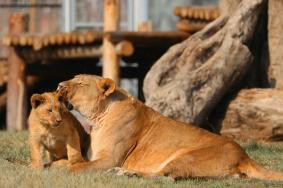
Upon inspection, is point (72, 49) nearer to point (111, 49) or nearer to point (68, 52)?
point (68, 52)

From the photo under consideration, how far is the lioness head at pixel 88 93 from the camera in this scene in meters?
8.58

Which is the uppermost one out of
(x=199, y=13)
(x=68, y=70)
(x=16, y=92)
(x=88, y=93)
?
(x=199, y=13)

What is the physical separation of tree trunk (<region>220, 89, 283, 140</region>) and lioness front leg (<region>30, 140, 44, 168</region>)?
4617mm

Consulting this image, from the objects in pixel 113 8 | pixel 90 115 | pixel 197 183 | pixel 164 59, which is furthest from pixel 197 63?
pixel 197 183

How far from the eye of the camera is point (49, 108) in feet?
27.9

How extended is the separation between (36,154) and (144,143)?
3.09ft

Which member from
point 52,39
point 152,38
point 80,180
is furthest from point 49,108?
point 152,38

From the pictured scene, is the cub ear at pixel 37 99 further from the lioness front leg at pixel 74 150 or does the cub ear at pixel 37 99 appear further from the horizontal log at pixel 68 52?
the horizontal log at pixel 68 52

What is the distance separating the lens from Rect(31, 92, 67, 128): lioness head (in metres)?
8.40

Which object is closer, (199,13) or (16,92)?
(199,13)

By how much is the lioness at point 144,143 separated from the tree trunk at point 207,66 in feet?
13.7

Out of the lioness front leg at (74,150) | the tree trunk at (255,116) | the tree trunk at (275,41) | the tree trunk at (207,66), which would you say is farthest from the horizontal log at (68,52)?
the lioness front leg at (74,150)

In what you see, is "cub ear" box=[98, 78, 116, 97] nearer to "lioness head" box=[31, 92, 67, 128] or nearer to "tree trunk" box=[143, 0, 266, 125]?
"lioness head" box=[31, 92, 67, 128]

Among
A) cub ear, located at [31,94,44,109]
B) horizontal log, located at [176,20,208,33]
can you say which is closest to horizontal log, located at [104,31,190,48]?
horizontal log, located at [176,20,208,33]
